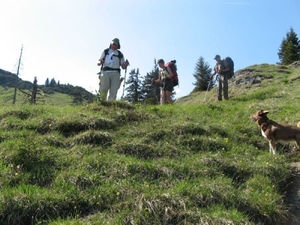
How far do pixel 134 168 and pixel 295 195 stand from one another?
3.15 meters

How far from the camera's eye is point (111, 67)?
10.8m

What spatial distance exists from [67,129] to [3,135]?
1.51m

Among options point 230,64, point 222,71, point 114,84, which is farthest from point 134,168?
point 230,64

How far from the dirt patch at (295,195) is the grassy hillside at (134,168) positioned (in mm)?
119

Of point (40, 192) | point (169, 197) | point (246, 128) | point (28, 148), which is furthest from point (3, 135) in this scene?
point (246, 128)

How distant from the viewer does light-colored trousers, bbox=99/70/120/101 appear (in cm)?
1083

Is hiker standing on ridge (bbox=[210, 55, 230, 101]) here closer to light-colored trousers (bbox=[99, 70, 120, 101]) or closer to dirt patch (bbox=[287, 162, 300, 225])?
light-colored trousers (bbox=[99, 70, 120, 101])

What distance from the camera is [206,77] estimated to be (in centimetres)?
4656

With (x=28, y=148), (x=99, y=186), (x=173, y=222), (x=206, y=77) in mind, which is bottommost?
(x=173, y=222)

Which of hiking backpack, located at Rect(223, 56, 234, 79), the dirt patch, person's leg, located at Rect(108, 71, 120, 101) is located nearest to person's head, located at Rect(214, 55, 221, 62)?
hiking backpack, located at Rect(223, 56, 234, 79)

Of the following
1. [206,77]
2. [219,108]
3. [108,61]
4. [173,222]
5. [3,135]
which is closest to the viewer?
[173,222]

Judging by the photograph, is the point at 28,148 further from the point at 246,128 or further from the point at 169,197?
the point at 246,128

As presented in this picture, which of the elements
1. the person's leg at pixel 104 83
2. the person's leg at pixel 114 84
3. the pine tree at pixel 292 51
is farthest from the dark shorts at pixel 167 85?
the pine tree at pixel 292 51

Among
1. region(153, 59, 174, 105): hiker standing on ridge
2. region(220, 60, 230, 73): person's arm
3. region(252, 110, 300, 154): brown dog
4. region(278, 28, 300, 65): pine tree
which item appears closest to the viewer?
region(252, 110, 300, 154): brown dog
